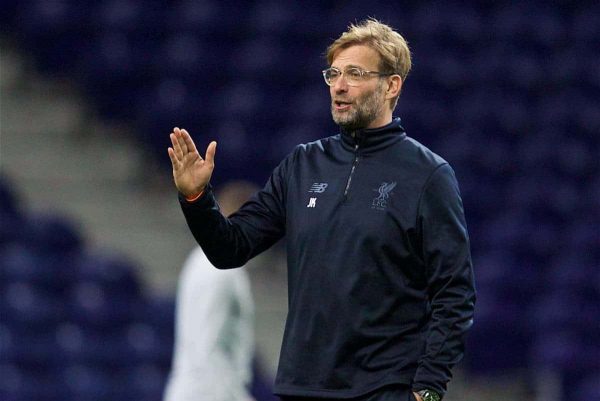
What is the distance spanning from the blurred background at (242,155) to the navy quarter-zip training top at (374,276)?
4.87 meters

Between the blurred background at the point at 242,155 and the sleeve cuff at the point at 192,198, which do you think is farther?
the blurred background at the point at 242,155

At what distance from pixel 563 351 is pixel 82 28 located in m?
4.45

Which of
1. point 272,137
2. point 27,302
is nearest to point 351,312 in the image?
point 27,302

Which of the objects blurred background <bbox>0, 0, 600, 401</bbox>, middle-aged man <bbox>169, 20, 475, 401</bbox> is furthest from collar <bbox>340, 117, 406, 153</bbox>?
blurred background <bbox>0, 0, 600, 401</bbox>

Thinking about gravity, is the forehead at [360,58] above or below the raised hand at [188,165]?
above

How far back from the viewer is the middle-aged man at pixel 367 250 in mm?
3518

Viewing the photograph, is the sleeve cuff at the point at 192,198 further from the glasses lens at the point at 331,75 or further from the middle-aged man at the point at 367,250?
the glasses lens at the point at 331,75

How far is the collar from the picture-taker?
12.1 ft

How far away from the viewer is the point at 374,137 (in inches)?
146

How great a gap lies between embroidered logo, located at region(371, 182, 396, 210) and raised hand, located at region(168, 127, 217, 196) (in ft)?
1.49

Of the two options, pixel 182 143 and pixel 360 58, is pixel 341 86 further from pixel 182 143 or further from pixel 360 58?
pixel 182 143

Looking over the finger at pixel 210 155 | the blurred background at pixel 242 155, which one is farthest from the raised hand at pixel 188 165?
the blurred background at pixel 242 155

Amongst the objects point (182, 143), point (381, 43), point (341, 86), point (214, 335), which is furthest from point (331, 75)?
point (214, 335)

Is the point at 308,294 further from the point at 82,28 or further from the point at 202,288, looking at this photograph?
the point at 82,28
